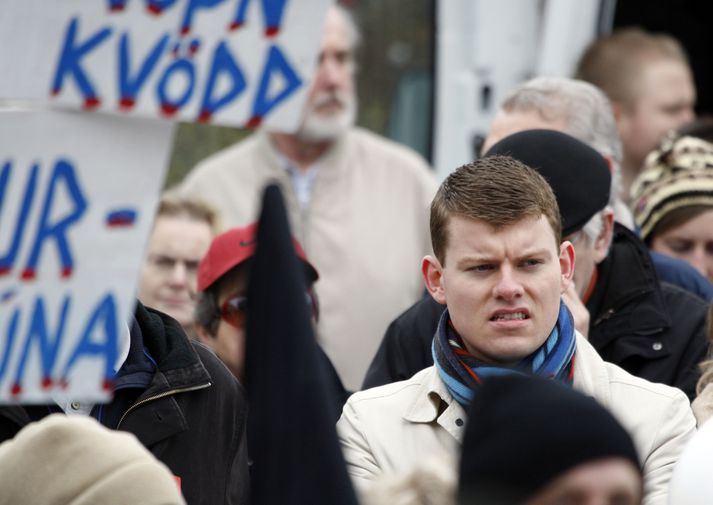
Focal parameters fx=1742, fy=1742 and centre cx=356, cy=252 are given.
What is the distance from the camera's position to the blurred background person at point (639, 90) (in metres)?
7.77

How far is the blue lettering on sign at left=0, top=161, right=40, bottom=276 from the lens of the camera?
3.21 meters

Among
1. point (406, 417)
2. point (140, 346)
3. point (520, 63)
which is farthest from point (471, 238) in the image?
point (520, 63)

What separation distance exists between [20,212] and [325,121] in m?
4.43

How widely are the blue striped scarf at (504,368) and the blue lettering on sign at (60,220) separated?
1.29 meters

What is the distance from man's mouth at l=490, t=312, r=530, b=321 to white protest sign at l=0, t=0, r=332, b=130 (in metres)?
1.16

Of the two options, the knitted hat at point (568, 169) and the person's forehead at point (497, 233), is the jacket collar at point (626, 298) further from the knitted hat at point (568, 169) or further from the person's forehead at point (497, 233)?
the person's forehead at point (497, 233)

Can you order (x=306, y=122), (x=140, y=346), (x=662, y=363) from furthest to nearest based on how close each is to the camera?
(x=306, y=122) < (x=662, y=363) < (x=140, y=346)

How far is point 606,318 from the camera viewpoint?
5164 mm

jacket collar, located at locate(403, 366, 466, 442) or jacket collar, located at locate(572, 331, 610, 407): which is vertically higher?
jacket collar, located at locate(572, 331, 610, 407)

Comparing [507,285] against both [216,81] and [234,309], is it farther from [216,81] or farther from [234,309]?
[234,309]

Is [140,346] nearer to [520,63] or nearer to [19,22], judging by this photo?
[19,22]

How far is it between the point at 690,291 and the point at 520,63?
2902 millimetres

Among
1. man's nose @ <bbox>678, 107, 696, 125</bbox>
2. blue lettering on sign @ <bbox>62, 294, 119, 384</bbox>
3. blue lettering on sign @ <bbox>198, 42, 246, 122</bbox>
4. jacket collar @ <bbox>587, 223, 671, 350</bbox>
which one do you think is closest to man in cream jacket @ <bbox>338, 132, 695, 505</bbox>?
jacket collar @ <bbox>587, 223, 671, 350</bbox>

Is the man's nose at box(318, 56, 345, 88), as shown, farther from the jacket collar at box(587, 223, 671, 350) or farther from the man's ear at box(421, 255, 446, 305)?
the man's ear at box(421, 255, 446, 305)
